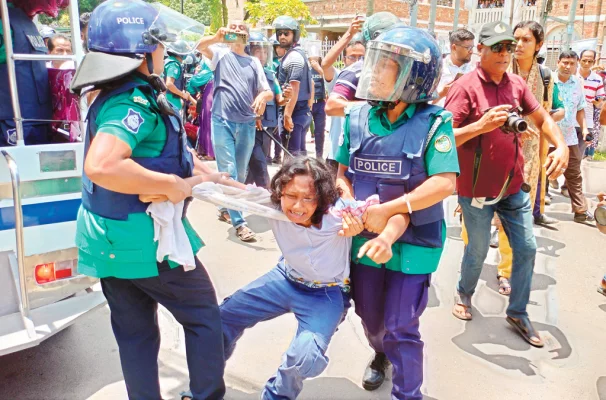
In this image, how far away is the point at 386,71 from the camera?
225cm

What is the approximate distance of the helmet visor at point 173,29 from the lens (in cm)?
203

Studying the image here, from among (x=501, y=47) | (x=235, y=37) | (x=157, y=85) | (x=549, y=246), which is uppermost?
(x=235, y=37)

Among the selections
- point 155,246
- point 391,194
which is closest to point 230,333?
point 155,246

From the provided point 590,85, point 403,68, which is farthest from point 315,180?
point 590,85

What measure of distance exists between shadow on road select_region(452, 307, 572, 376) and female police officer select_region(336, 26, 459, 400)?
1.06m

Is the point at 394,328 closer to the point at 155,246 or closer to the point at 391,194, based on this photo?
the point at 391,194

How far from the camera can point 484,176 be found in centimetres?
328

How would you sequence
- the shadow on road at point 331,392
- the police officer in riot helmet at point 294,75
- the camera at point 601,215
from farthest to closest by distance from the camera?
the police officer in riot helmet at point 294,75 < the camera at point 601,215 < the shadow on road at point 331,392

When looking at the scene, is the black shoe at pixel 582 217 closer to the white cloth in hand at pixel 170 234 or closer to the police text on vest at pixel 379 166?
the police text on vest at pixel 379 166

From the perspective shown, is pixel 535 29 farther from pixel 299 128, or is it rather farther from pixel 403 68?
pixel 299 128

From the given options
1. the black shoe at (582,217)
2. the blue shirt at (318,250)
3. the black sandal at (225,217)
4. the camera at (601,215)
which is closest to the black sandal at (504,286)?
the camera at (601,215)

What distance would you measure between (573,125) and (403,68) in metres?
4.87

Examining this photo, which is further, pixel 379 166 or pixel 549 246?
pixel 549 246

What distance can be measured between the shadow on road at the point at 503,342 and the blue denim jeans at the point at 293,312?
1.20 meters
